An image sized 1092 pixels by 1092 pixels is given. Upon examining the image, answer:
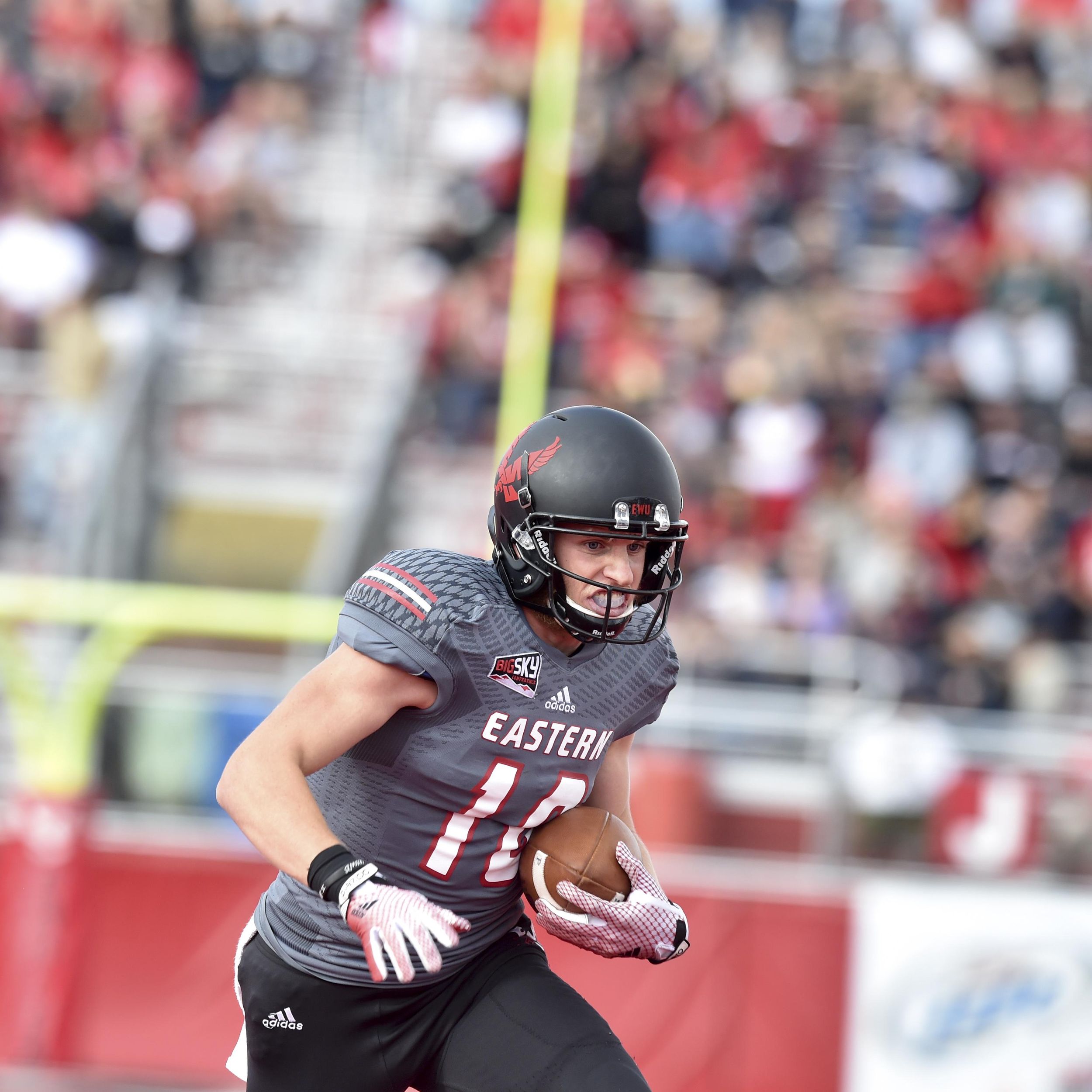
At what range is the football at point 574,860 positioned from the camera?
10.5 feet

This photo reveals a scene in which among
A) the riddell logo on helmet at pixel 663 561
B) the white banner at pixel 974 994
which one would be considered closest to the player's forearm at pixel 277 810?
the riddell logo on helmet at pixel 663 561

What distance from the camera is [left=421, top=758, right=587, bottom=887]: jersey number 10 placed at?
3146 mm

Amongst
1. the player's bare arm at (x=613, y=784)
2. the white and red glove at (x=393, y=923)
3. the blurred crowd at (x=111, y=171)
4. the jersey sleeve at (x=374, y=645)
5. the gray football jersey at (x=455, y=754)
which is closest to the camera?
the white and red glove at (x=393, y=923)

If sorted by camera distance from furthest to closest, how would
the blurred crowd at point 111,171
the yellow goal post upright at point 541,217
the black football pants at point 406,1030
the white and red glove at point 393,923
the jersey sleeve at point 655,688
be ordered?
the yellow goal post upright at point 541,217 → the blurred crowd at point 111,171 → the jersey sleeve at point 655,688 → the black football pants at point 406,1030 → the white and red glove at point 393,923

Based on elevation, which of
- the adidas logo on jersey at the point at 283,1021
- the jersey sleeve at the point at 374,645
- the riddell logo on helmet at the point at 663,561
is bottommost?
the adidas logo on jersey at the point at 283,1021

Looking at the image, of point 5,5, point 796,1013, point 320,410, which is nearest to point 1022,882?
point 796,1013

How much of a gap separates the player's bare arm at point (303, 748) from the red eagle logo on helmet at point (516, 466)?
0.46m

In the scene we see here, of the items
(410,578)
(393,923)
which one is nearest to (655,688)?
(410,578)

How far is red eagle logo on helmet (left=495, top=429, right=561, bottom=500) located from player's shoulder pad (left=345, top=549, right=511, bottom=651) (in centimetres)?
16

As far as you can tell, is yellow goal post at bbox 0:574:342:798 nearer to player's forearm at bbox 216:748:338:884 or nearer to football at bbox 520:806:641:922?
football at bbox 520:806:641:922

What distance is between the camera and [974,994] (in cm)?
665

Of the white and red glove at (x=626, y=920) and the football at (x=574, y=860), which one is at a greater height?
the football at (x=574, y=860)

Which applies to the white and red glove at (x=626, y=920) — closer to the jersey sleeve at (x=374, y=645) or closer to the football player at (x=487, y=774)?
the football player at (x=487, y=774)

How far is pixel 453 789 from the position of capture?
10.3 feet
